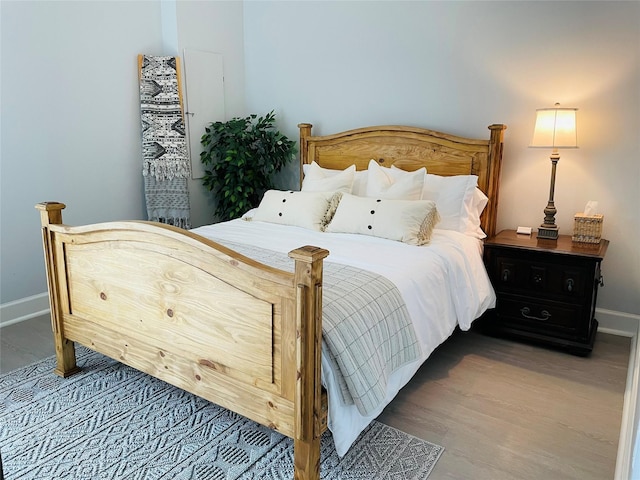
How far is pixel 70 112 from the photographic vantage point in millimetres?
3480

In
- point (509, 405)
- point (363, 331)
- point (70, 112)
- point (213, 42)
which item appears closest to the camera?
point (363, 331)

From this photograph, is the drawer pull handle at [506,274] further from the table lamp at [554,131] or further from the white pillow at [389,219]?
the white pillow at [389,219]

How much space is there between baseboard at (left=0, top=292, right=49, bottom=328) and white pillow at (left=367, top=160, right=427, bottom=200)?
248cm

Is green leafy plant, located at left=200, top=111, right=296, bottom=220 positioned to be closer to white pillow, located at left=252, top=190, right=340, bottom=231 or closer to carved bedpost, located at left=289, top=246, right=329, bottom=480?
white pillow, located at left=252, top=190, right=340, bottom=231

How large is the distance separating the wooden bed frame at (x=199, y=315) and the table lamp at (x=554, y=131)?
208cm

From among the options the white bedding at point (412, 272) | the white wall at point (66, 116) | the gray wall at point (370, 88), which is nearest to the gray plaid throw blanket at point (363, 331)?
the white bedding at point (412, 272)

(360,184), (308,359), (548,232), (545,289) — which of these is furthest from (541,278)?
(308,359)

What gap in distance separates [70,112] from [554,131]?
328cm

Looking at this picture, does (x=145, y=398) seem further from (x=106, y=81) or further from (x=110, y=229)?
(x=106, y=81)

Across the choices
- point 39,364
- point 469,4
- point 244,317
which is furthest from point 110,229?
point 469,4

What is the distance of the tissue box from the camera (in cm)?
297

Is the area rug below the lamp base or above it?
below

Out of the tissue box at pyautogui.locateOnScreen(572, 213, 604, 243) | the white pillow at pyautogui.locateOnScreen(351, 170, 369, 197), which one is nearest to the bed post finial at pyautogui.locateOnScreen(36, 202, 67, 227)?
the white pillow at pyautogui.locateOnScreen(351, 170, 369, 197)

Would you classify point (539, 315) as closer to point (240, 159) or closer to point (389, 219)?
point (389, 219)
